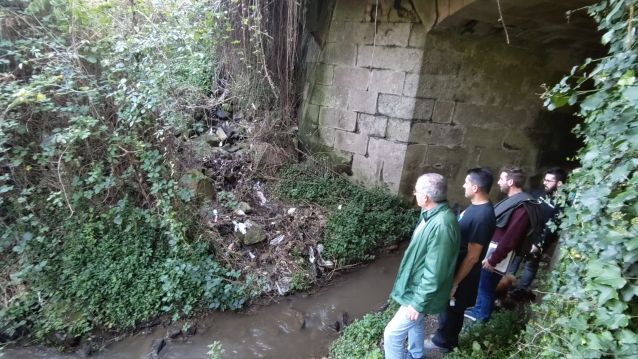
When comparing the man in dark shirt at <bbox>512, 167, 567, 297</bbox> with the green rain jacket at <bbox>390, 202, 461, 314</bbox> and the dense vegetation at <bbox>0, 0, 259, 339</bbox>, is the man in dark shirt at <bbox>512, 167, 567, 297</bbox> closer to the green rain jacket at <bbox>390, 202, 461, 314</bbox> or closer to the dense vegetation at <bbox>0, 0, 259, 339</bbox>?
the green rain jacket at <bbox>390, 202, 461, 314</bbox>

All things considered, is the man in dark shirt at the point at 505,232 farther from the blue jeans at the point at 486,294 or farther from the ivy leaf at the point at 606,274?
the ivy leaf at the point at 606,274

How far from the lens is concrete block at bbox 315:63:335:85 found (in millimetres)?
5800

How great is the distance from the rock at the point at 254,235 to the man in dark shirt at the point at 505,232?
2712 millimetres

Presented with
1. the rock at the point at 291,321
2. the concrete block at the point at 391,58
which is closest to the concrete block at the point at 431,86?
the concrete block at the point at 391,58

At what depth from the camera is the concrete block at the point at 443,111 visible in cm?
496

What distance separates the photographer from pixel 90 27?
171 inches

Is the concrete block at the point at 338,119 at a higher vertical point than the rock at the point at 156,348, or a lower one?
higher

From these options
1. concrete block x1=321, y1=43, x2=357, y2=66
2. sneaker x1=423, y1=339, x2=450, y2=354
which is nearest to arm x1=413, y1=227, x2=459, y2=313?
sneaker x1=423, y1=339, x2=450, y2=354

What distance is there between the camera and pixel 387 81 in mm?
5043

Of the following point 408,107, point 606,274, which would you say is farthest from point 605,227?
point 408,107

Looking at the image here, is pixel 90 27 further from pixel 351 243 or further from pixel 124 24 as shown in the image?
pixel 351 243

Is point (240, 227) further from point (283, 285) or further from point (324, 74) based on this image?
point (324, 74)

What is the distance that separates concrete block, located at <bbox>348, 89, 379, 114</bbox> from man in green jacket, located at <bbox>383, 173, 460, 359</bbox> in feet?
9.41

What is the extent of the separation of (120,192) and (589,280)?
473cm
